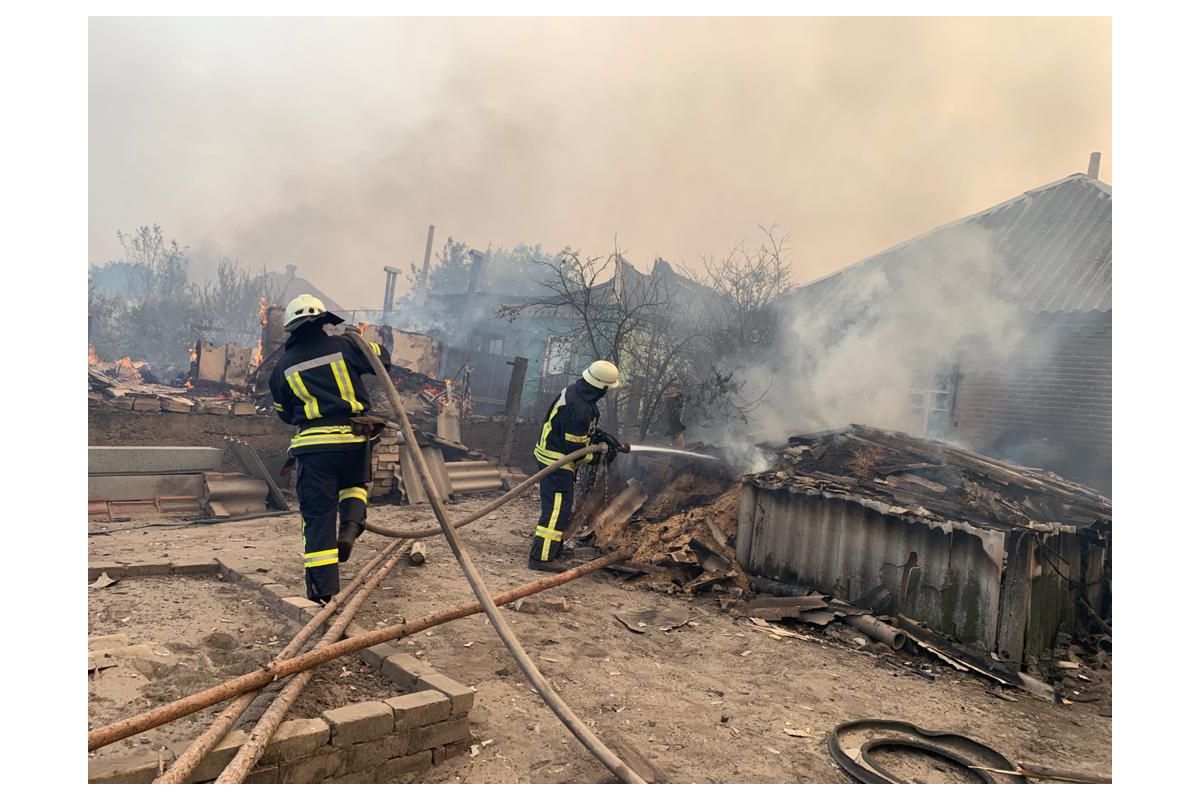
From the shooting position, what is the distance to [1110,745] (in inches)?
149

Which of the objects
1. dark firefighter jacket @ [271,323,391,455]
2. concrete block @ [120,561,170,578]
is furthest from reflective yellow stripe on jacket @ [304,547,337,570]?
concrete block @ [120,561,170,578]

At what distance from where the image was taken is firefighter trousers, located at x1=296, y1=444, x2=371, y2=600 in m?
4.32

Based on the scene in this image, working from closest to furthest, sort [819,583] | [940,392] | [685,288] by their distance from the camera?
[819,583] → [940,392] → [685,288]

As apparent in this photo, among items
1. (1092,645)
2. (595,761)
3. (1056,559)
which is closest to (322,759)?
(595,761)

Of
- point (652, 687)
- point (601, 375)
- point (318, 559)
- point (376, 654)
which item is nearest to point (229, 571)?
point (318, 559)

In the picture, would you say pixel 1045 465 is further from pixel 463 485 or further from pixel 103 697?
pixel 103 697

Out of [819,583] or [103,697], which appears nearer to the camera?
[103,697]

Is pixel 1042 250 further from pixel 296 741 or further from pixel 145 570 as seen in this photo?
pixel 145 570

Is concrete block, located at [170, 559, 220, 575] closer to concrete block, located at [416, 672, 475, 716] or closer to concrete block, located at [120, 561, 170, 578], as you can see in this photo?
concrete block, located at [120, 561, 170, 578]

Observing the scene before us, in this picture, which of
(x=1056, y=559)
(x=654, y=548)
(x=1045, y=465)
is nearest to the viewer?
(x=1056, y=559)

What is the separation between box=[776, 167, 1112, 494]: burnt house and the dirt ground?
595cm

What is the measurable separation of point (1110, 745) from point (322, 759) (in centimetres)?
402

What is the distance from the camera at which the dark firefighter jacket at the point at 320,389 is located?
4.42 metres

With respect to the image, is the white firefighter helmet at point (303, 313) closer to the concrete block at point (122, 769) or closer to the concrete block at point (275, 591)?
the concrete block at point (275, 591)
